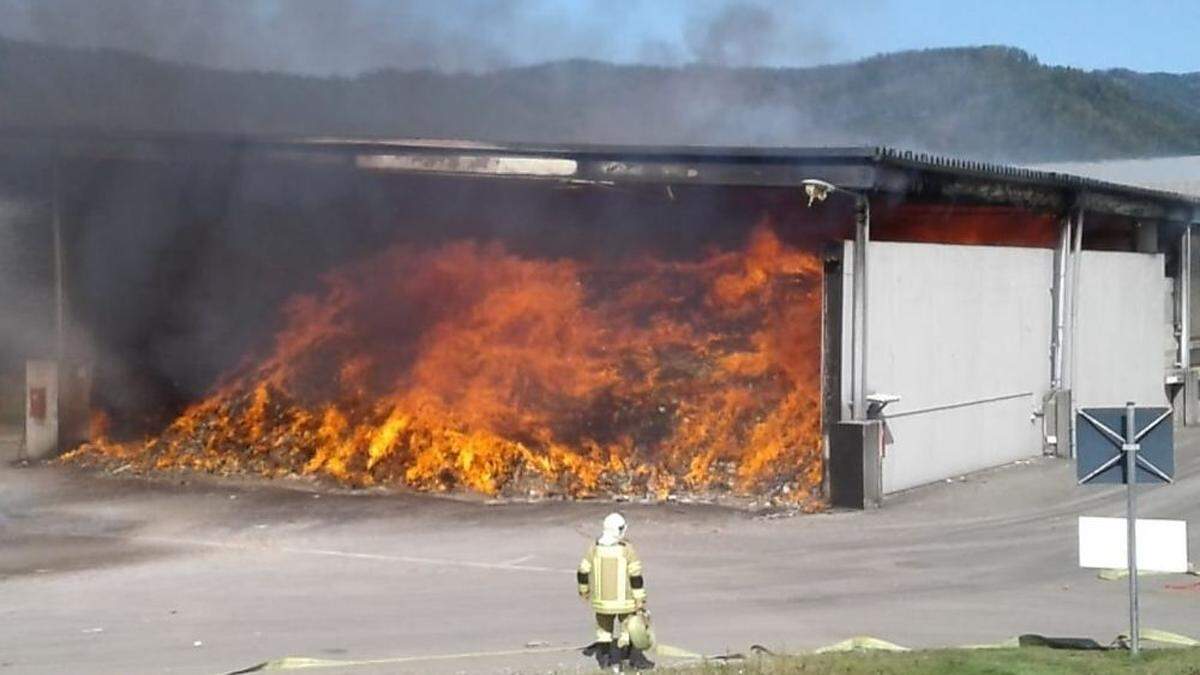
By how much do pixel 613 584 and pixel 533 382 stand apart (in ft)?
36.9

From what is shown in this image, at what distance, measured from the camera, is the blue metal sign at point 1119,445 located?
35.3 ft

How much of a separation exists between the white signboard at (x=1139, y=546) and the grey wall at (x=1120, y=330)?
15.9 m

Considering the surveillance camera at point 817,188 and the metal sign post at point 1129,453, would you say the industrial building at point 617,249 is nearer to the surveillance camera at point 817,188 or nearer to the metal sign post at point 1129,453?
the surveillance camera at point 817,188

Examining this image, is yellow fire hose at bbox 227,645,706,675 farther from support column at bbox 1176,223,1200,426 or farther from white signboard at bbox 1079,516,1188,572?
support column at bbox 1176,223,1200,426

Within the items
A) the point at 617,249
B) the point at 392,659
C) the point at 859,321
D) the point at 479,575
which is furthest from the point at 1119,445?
the point at 617,249

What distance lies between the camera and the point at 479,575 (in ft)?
51.5

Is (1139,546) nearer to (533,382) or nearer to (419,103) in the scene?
(533,382)

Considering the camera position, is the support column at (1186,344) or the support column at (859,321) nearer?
the support column at (859,321)

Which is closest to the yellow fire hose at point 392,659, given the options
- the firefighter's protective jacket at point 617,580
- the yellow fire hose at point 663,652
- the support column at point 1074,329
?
the yellow fire hose at point 663,652

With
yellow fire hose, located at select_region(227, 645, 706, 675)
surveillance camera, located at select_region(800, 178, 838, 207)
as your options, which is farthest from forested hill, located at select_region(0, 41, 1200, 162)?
yellow fire hose, located at select_region(227, 645, 706, 675)


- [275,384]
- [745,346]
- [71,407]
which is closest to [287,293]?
[275,384]

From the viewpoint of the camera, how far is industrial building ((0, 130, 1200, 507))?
20.2m

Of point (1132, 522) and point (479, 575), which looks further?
point (479, 575)

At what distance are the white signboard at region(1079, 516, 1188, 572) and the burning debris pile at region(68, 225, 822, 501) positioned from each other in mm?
9120
